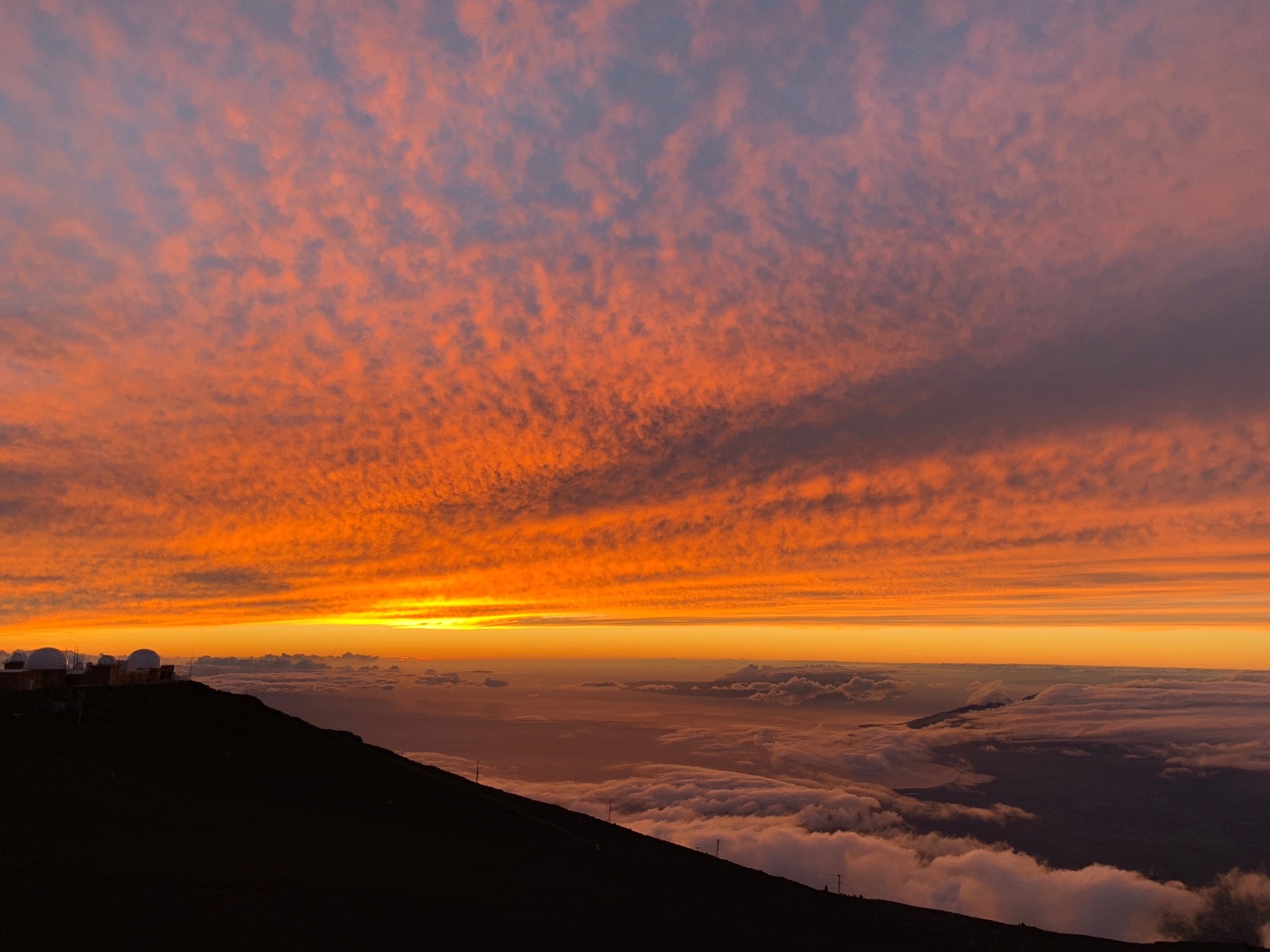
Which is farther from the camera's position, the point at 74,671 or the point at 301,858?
the point at 74,671

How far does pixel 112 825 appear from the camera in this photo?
28.0m

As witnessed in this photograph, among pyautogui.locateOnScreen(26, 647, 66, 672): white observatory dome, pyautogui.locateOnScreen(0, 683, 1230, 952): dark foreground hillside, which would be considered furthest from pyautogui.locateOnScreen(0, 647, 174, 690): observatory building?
pyautogui.locateOnScreen(0, 683, 1230, 952): dark foreground hillside

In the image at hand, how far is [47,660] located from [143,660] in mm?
6695

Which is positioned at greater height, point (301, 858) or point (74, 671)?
point (74, 671)

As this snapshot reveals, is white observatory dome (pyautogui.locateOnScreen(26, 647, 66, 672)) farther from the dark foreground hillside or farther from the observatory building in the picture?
the dark foreground hillside

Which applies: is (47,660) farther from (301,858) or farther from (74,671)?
(301,858)

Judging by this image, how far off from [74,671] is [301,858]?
4476 cm

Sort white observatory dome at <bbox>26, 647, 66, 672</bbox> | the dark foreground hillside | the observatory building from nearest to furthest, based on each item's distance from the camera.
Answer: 1. the dark foreground hillside
2. the observatory building
3. white observatory dome at <bbox>26, 647, 66, 672</bbox>

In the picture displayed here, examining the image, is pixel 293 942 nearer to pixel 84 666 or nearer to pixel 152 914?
pixel 152 914

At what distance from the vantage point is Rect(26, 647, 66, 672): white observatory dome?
55.8m

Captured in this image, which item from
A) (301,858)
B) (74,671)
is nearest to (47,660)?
(74,671)

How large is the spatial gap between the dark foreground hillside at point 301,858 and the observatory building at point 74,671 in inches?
193

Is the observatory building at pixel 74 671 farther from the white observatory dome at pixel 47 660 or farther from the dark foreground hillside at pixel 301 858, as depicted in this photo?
the dark foreground hillside at pixel 301 858

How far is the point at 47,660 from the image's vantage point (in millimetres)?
56906
